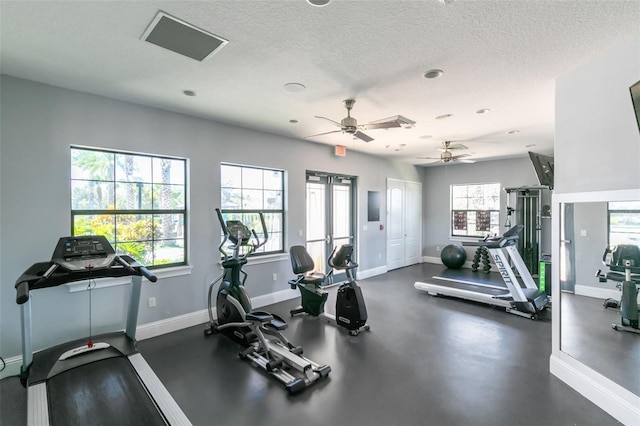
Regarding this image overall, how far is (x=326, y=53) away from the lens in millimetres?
2463

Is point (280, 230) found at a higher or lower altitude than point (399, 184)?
lower

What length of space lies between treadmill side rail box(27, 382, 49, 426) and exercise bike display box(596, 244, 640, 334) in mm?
4715

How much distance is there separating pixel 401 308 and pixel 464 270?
3.69 meters

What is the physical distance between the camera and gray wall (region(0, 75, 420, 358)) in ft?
9.36

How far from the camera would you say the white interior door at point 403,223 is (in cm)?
763

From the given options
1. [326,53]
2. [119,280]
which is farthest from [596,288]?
[119,280]

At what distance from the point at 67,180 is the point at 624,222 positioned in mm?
5378

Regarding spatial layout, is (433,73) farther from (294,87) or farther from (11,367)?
(11,367)

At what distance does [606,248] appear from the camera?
2.82 meters

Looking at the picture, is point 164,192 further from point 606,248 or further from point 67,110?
point 606,248

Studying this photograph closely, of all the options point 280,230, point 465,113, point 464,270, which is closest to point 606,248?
point 465,113

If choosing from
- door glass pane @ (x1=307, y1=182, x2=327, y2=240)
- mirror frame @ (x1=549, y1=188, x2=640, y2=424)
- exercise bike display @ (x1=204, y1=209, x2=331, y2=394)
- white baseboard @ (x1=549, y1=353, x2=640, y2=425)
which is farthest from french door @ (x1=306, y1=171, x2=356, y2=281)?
white baseboard @ (x1=549, y1=353, x2=640, y2=425)

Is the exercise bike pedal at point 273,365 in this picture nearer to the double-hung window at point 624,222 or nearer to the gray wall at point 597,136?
the gray wall at point 597,136

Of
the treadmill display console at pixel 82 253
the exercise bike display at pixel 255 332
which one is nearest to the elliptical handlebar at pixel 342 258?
the exercise bike display at pixel 255 332
